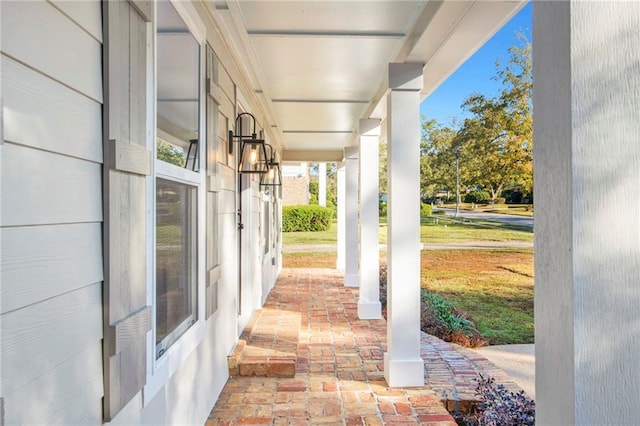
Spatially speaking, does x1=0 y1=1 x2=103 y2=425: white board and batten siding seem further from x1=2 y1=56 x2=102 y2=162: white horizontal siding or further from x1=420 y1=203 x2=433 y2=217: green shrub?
x1=420 y1=203 x2=433 y2=217: green shrub

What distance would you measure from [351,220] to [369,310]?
7.52 ft

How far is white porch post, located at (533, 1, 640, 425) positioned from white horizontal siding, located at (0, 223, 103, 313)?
3.63 ft

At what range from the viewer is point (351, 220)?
24.1 ft

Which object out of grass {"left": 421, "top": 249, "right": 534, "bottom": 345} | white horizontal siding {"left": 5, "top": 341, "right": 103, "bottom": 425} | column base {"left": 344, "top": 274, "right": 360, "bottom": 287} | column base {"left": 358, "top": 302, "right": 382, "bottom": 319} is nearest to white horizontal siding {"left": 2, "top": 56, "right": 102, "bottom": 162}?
white horizontal siding {"left": 5, "top": 341, "right": 103, "bottom": 425}

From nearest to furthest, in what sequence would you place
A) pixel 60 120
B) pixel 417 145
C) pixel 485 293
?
pixel 60 120
pixel 417 145
pixel 485 293

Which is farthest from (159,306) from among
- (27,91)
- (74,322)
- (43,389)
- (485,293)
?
(485,293)

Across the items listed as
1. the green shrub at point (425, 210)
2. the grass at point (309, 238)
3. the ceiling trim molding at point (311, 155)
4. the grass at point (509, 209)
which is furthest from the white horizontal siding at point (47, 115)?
the green shrub at point (425, 210)

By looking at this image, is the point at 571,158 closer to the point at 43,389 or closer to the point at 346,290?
the point at 43,389

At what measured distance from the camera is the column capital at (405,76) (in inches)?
125

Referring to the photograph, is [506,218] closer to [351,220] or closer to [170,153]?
[351,220]

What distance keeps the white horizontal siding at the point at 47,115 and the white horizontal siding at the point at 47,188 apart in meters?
0.03

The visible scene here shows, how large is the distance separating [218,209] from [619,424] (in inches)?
96.0

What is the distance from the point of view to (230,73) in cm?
332

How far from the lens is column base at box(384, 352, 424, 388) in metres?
3.24
